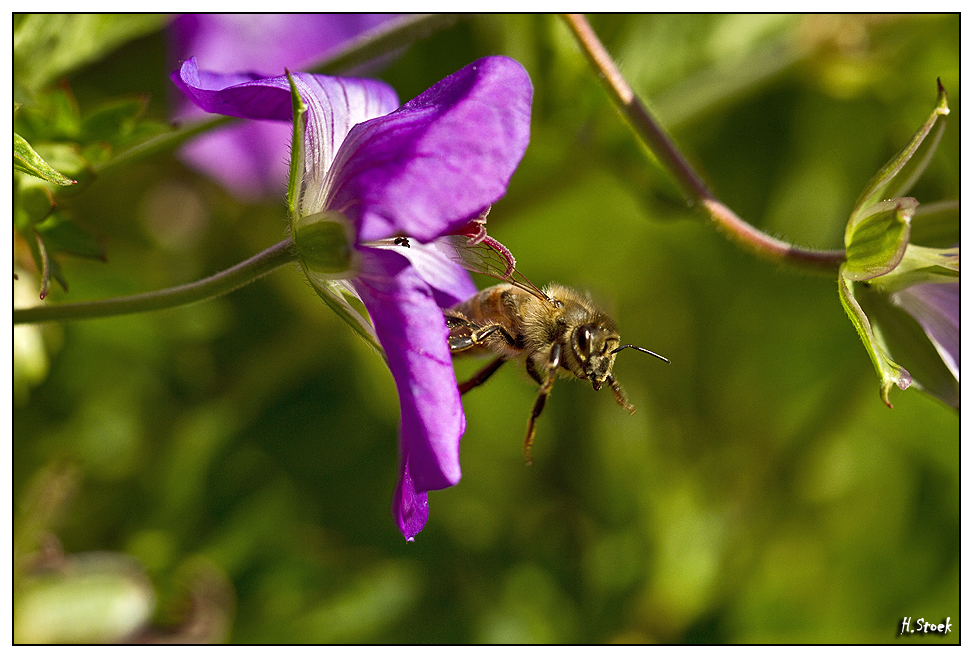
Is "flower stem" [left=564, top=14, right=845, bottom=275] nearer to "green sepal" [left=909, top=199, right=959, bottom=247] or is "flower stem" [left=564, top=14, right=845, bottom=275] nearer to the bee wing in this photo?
"green sepal" [left=909, top=199, right=959, bottom=247]

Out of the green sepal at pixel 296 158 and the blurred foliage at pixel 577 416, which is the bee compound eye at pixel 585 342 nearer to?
the green sepal at pixel 296 158

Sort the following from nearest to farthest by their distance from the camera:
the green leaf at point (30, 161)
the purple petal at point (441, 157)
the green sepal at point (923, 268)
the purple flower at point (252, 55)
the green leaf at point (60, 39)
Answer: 1. the purple petal at point (441, 157)
2. the green leaf at point (30, 161)
3. the green sepal at point (923, 268)
4. the green leaf at point (60, 39)
5. the purple flower at point (252, 55)

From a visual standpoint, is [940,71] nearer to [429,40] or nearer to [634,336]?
[634,336]

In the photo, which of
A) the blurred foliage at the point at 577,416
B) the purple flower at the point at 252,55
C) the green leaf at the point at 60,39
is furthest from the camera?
the purple flower at the point at 252,55

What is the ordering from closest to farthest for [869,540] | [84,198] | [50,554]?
[50,554], [84,198], [869,540]

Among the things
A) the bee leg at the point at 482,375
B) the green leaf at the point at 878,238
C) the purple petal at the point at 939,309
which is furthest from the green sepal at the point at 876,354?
the bee leg at the point at 482,375

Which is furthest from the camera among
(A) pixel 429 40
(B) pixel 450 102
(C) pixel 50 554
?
(A) pixel 429 40

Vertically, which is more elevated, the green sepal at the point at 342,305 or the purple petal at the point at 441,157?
the purple petal at the point at 441,157

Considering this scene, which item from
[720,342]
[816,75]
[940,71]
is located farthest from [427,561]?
[940,71]
